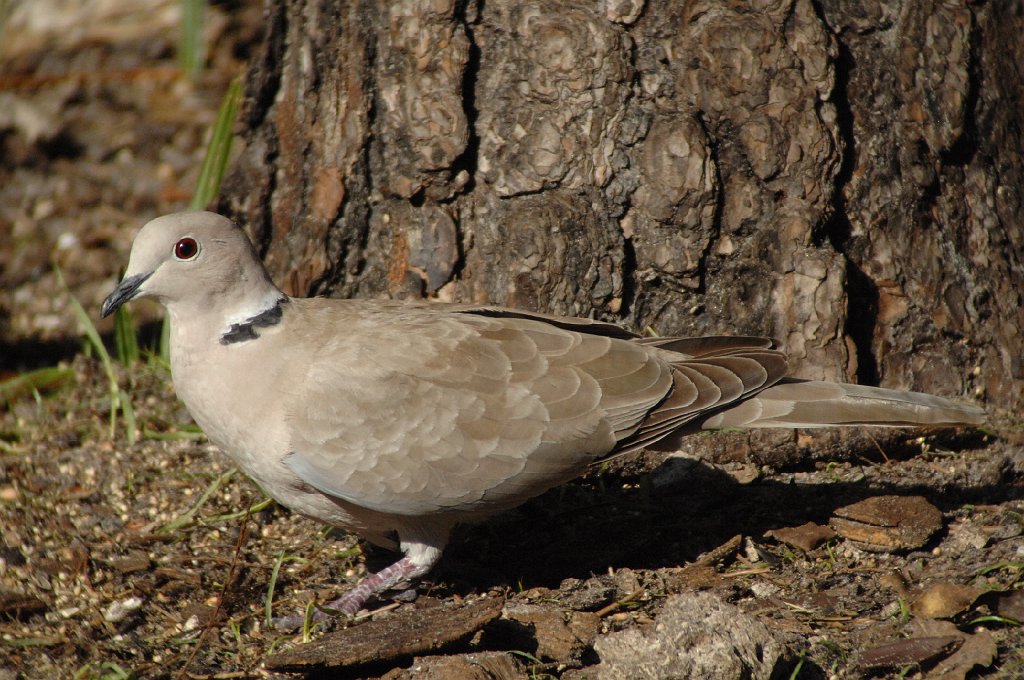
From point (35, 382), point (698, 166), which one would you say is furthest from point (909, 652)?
point (35, 382)

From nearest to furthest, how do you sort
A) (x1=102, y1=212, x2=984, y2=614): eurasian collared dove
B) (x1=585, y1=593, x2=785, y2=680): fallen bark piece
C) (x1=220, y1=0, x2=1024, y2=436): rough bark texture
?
1. (x1=585, y1=593, x2=785, y2=680): fallen bark piece
2. (x1=102, y1=212, x2=984, y2=614): eurasian collared dove
3. (x1=220, y1=0, x2=1024, y2=436): rough bark texture

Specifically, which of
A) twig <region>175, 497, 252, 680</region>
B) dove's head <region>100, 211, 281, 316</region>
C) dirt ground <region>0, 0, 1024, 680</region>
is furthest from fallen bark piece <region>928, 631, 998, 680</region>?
dove's head <region>100, 211, 281, 316</region>

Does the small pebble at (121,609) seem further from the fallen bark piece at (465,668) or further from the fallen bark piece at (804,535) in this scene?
the fallen bark piece at (804,535)

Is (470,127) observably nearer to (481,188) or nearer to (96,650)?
(481,188)

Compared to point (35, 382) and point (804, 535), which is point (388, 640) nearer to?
point (804, 535)

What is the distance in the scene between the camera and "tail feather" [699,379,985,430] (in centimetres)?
362

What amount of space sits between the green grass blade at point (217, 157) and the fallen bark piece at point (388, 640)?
282 centimetres

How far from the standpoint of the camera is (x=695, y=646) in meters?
2.96

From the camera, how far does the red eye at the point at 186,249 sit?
3.67 meters

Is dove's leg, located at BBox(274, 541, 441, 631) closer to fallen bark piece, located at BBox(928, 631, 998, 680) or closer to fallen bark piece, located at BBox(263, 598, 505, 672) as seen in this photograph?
fallen bark piece, located at BBox(263, 598, 505, 672)

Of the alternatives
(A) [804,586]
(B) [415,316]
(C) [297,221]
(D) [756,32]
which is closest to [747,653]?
(A) [804,586]

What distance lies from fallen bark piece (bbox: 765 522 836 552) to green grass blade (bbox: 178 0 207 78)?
5181 millimetres

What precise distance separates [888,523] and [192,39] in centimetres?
563

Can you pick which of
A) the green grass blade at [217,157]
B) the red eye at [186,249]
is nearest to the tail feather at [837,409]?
the red eye at [186,249]
